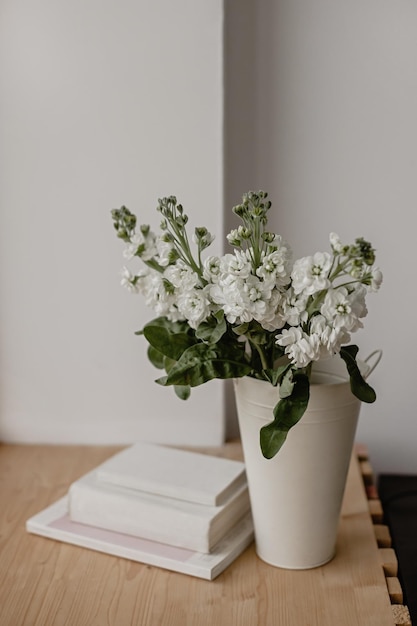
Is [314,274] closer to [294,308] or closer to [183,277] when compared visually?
[294,308]

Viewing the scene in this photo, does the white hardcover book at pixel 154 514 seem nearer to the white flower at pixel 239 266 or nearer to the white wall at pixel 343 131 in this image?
the white flower at pixel 239 266

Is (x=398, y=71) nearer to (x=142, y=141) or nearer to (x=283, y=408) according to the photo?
(x=142, y=141)

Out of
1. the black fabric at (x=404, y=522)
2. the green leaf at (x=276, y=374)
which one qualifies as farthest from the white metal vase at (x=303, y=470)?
the black fabric at (x=404, y=522)

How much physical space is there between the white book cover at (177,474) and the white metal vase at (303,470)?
68 mm

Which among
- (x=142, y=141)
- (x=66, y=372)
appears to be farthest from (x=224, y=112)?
(x=66, y=372)

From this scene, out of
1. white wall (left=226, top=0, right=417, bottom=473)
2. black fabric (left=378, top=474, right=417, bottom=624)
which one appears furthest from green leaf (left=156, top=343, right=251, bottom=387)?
white wall (left=226, top=0, right=417, bottom=473)

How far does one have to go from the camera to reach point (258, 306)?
0.87 m

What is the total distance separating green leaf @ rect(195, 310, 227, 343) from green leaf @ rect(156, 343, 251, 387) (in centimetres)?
2

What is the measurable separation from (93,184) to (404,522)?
759mm

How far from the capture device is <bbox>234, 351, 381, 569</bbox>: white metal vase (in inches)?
37.5

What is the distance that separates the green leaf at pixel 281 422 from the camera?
2.92ft

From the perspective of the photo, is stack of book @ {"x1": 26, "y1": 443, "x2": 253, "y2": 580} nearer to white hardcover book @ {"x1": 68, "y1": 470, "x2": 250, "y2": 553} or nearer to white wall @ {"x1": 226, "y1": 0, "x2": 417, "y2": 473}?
white hardcover book @ {"x1": 68, "y1": 470, "x2": 250, "y2": 553}

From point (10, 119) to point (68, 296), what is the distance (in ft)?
1.06

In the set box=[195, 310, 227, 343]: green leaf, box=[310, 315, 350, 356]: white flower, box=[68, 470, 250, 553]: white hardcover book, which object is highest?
box=[310, 315, 350, 356]: white flower
